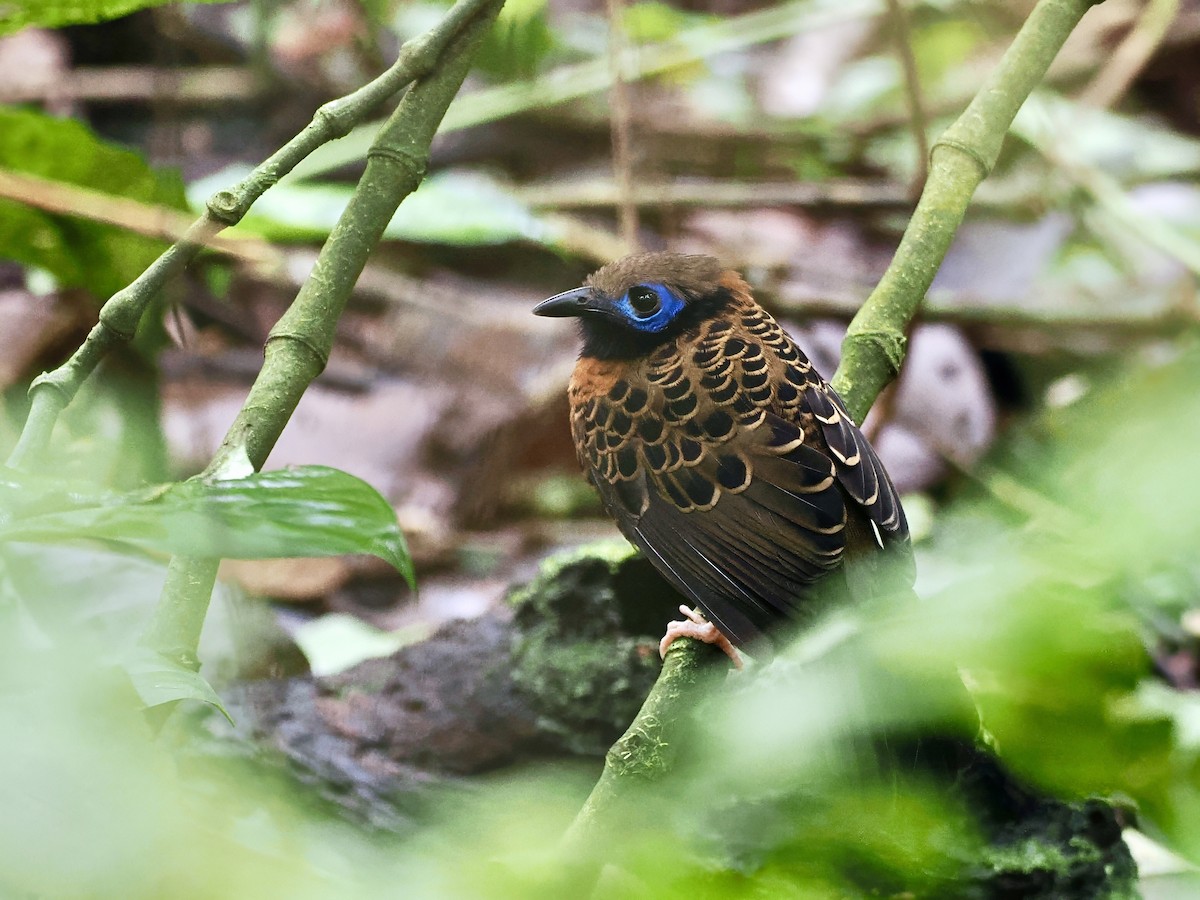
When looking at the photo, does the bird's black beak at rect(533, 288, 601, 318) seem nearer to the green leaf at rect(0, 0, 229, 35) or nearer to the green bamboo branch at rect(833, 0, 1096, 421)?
the green bamboo branch at rect(833, 0, 1096, 421)

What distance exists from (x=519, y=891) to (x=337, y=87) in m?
5.67

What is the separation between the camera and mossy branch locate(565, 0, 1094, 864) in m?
2.15

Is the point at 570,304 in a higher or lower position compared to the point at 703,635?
higher

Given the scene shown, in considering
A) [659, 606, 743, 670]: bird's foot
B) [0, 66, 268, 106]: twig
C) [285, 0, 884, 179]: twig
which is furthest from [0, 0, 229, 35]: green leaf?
[0, 66, 268, 106]: twig

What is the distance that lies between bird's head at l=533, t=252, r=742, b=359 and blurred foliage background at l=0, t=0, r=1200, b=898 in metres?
0.61

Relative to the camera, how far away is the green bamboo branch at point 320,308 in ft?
4.84

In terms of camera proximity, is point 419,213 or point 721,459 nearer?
point 721,459

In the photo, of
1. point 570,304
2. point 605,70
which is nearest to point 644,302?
point 570,304

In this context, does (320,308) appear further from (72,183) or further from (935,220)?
(72,183)

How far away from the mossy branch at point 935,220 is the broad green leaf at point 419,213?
1.99 m

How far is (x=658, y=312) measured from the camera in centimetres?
226

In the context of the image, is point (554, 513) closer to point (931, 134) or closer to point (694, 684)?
point (694, 684)

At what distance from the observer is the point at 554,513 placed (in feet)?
14.3

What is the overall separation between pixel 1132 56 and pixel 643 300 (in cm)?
527
